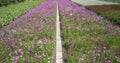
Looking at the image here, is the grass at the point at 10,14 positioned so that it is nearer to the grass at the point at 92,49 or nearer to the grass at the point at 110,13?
the grass at the point at 92,49

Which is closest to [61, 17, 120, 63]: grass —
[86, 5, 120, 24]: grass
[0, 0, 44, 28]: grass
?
[86, 5, 120, 24]: grass

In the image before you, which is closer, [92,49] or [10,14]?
[92,49]

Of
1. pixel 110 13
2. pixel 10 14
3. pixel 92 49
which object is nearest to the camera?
pixel 92 49

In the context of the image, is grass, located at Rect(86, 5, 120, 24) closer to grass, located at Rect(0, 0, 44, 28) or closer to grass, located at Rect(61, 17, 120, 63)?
grass, located at Rect(61, 17, 120, 63)

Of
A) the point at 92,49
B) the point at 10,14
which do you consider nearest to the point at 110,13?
the point at 10,14

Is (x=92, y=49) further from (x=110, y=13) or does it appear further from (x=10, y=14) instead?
(x=10, y=14)

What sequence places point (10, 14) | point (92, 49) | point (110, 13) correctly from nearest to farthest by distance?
1. point (92, 49)
2. point (110, 13)
3. point (10, 14)

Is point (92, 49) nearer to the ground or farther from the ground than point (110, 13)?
farther from the ground

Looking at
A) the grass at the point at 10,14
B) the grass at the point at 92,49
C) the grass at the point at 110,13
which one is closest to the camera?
the grass at the point at 92,49

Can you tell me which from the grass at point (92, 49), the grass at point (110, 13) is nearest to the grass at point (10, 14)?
the grass at point (92, 49)

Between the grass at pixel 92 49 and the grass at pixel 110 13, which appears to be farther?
the grass at pixel 110 13

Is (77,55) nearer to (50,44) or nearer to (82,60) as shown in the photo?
(82,60)

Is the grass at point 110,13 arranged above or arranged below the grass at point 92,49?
below

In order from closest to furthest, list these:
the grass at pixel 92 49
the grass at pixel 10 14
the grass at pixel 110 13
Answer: the grass at pixel 92 49 < the grass at pixel 110 13 < the grass at pixel 10 14
